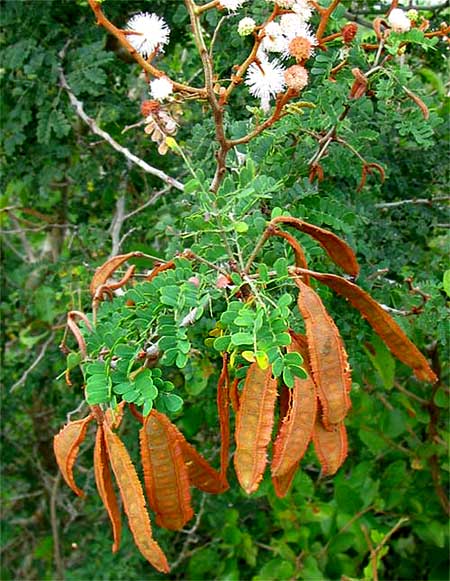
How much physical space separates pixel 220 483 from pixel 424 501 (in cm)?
116

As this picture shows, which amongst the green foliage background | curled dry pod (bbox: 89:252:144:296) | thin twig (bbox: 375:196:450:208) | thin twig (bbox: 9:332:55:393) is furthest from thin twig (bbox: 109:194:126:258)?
curled dry pod (bbox: 89:252:144:296)

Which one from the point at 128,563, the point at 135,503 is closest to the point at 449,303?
the point at 135,503

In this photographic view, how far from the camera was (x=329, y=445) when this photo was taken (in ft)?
2.60

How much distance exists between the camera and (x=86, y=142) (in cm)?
188

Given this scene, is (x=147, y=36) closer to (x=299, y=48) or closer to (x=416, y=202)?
(x=299, y=48)

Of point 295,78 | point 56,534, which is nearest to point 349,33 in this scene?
point 295,78

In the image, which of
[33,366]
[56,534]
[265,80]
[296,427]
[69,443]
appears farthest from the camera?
[56,534]

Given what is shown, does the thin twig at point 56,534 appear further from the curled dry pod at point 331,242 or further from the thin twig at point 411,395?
the curled dry pod at point 331,242

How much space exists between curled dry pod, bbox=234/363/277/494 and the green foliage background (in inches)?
9.5

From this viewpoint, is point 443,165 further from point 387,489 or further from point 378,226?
point 387,489

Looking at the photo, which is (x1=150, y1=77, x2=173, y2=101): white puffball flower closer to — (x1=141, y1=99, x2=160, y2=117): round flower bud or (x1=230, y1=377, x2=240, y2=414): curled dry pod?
(x1=141, y1=99, x2=160, y2=117): round flower bud

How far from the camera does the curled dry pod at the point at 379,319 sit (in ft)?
2.75

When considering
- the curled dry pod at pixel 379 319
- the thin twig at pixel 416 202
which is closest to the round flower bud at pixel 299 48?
the curled dry pod at pixel 379 319

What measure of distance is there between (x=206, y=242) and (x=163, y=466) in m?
0.26
